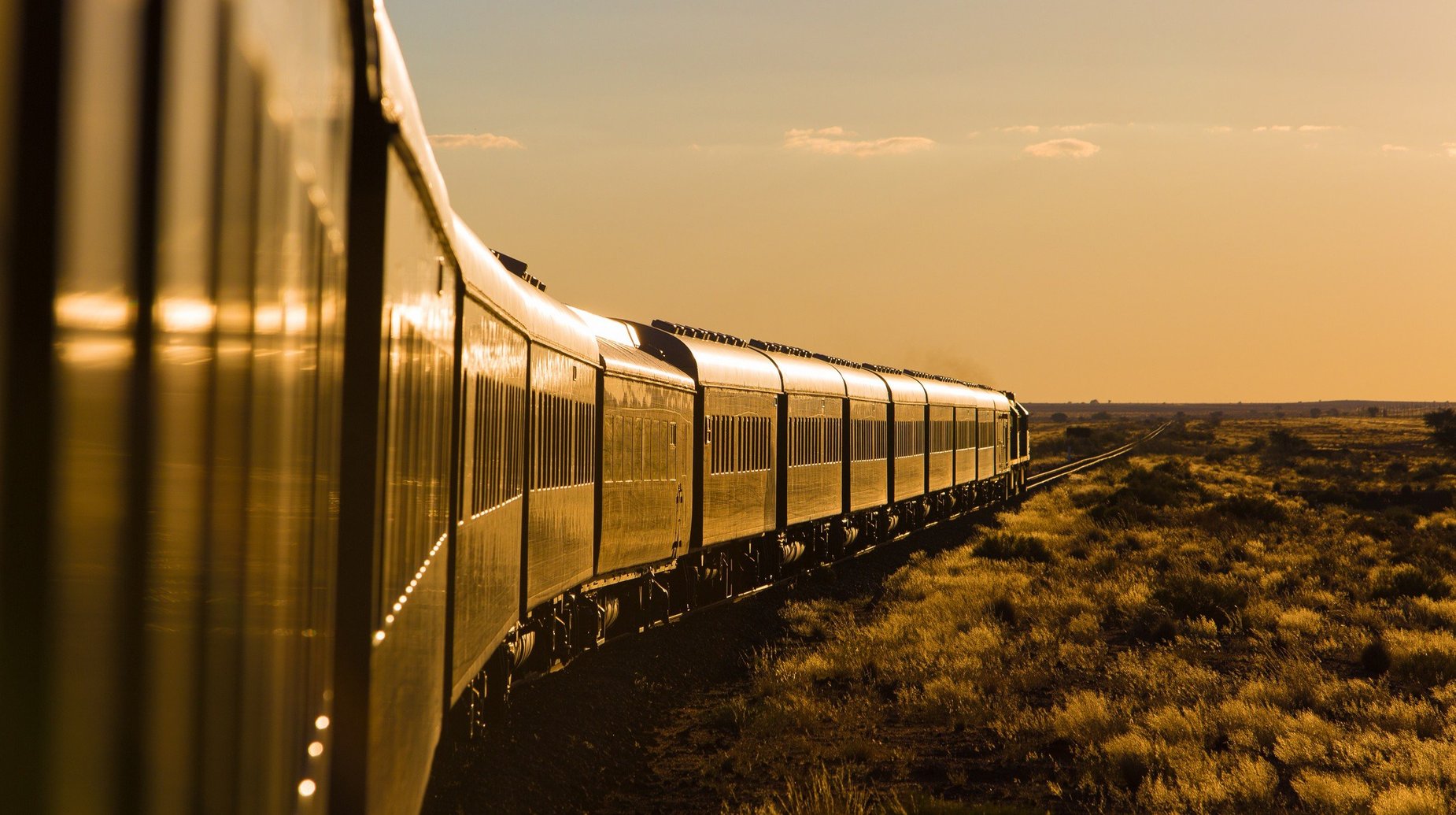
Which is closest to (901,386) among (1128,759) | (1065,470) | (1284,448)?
(1128,759)

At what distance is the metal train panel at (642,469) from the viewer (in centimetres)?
1408

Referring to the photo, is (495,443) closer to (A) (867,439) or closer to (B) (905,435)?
(A) (867,439)

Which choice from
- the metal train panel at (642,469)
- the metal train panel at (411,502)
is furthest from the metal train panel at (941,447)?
the metal train panel at (411,502)

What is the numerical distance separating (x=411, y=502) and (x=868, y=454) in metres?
24.9

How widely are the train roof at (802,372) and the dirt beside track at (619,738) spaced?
4.97 m

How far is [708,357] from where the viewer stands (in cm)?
1922

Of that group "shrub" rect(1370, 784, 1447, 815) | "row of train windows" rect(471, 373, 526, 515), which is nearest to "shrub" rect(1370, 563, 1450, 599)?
"shrub" rect(1370, 784, 1447, 815)

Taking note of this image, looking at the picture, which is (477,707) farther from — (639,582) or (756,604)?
(756,604)

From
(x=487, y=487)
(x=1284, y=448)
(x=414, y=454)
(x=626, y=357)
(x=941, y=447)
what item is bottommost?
(x=1284, y=448)

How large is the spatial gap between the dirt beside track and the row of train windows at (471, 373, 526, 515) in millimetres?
1412

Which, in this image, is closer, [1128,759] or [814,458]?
[1128,759]

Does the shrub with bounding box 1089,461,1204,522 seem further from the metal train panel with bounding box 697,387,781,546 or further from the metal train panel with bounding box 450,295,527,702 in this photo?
the metal train panel with bounding box 450,295,527,702

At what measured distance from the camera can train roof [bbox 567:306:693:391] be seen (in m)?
14.2

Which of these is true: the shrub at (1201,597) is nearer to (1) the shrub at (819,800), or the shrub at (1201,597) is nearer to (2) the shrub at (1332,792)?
(2) the shrub at (1332,792)
